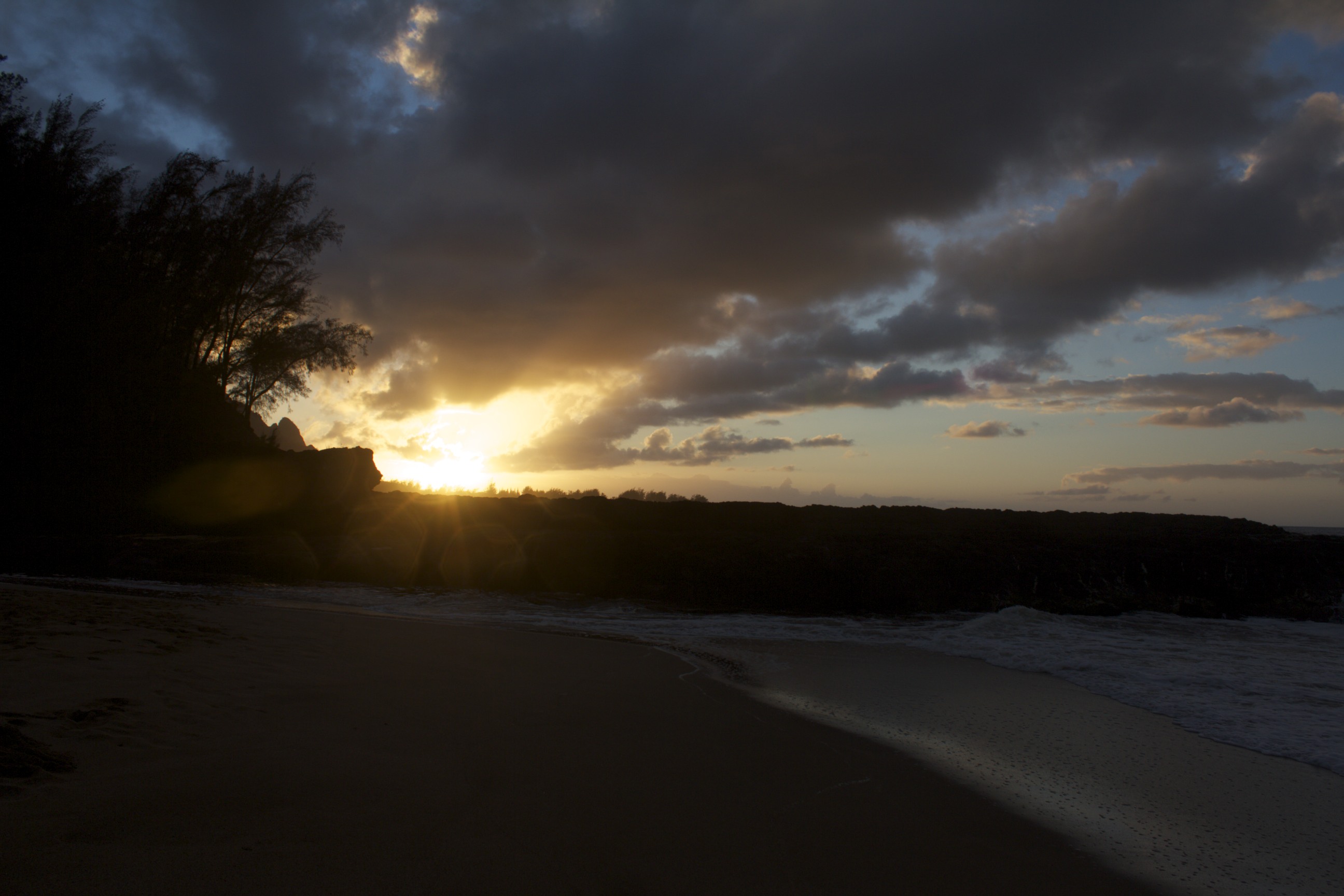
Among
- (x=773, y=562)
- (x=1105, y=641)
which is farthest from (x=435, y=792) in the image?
(x=773, y=562)

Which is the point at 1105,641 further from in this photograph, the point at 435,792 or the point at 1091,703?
the point at 435,792

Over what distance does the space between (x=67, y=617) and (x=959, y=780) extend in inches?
260

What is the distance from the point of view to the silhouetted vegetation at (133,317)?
16.4 m

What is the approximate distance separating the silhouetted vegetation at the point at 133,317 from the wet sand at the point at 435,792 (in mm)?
14936

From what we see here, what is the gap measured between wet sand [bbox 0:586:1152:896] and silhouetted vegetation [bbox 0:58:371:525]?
1494 cm

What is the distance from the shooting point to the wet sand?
2262 millimetres

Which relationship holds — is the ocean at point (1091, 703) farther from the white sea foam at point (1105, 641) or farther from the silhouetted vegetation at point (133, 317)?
the silhouetted vegetation at point (133, 317)

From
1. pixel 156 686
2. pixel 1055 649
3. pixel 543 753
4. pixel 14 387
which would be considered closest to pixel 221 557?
pixel 14 387

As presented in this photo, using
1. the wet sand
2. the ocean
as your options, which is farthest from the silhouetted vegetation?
the wet sand

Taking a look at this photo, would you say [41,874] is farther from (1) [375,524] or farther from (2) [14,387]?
(2) [14,387]

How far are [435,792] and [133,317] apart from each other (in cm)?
2014

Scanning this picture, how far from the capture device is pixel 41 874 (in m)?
1.94

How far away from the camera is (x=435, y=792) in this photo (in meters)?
2.95

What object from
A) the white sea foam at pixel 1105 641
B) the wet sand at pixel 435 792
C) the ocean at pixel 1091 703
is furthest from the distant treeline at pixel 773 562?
the wet sand at pixel 435 792
